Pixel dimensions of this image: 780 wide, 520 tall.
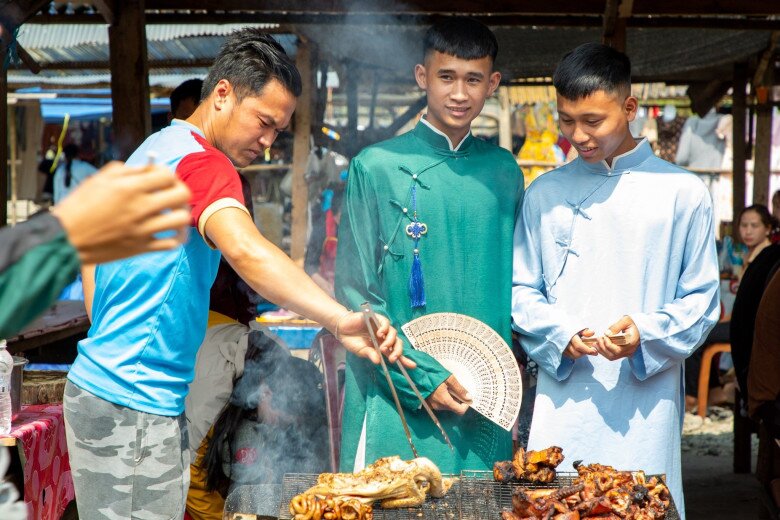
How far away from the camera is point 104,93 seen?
12.8 m

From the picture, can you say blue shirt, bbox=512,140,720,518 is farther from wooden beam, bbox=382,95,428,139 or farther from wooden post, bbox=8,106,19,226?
wooden post, bbox=8,106,19,226

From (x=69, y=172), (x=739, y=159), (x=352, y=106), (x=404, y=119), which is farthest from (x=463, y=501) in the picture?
(x=69, y=172)

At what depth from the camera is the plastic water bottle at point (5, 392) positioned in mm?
3801

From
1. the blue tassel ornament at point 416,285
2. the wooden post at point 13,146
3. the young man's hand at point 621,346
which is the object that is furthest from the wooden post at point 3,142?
the wooden post at point 13,146

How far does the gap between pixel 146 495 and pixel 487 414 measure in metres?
1.44

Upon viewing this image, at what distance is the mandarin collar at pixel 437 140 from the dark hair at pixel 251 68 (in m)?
1.01

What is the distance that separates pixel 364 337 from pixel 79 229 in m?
1.58

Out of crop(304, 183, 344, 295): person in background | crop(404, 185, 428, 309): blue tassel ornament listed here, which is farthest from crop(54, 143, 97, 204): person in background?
crop(404, 185, 428, 309): blue tassel ornament

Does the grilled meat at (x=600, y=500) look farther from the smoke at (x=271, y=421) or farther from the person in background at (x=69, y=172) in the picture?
the person in background at (x=69, y=172)

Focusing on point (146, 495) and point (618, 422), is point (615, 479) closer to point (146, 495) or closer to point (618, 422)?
point (618, 422)

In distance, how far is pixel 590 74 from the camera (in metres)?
3.65

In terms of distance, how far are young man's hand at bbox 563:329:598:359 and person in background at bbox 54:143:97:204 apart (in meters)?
10.7

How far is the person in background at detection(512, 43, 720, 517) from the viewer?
3572 millimetres

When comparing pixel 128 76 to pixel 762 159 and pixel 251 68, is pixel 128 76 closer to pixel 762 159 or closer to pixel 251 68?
pixel 251 68
